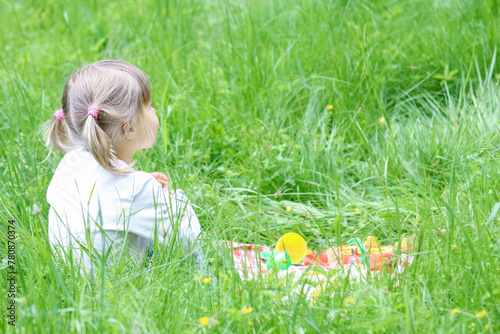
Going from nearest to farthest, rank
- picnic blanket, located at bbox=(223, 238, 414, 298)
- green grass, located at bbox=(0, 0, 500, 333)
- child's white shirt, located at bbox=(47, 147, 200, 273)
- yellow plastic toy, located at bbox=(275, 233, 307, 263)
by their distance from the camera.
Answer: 1. green grass, located at bbox=(0, 0, 500, 333)
2. picnic blanket, located at bbox=(223, 238, 414, 298)
3. child's white shirt, located at bbox=(47, 147, 200, 273)
4. yellow plastic toy, located at bbox=(275, 233, 307, 263)

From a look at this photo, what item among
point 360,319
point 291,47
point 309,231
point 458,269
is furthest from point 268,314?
point 291,47

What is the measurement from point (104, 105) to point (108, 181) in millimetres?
283

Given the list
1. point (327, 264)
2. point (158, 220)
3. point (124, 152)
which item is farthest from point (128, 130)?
point (327, 264)

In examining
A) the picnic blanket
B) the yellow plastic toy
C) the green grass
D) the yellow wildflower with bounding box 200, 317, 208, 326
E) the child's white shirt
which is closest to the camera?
the yellow wildflower with bounding box 200, 317, 208, 326

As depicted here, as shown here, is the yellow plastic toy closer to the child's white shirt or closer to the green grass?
the green grass

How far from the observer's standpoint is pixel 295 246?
2414 mm

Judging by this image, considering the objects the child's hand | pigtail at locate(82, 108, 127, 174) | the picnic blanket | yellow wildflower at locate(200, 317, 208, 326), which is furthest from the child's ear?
yellow wildflower at locate(200, 317, 208, 326)

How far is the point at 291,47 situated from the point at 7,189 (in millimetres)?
1760

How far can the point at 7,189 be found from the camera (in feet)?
8.46

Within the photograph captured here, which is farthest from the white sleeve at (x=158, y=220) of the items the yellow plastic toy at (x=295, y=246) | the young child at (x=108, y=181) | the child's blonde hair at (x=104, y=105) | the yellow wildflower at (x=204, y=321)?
the yellow wildflower at (x=204, y=321)

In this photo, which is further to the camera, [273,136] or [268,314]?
[273,136]

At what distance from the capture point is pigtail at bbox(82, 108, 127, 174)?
214 centimetres

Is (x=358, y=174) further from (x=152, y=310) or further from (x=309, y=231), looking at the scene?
(x=152, y=310)

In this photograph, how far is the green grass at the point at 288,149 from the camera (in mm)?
1765
